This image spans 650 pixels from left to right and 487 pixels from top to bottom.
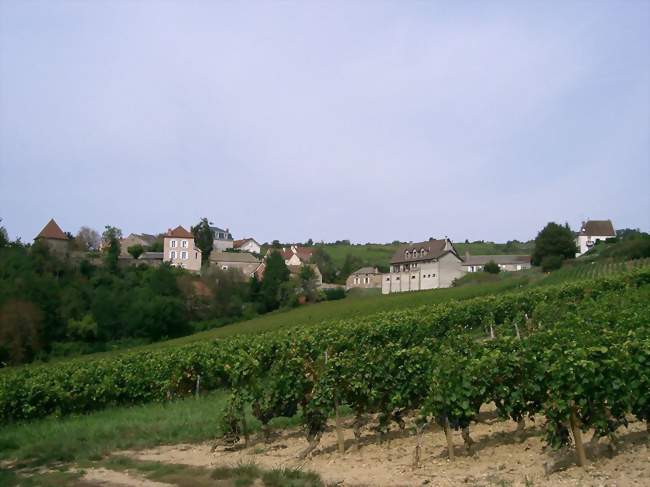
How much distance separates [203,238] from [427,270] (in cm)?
4839

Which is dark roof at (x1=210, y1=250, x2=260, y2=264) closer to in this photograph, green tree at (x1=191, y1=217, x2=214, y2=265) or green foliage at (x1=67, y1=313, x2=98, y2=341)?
green tree at (x1=191, y1=217, x2=214, y2=265)

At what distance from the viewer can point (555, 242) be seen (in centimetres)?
7406

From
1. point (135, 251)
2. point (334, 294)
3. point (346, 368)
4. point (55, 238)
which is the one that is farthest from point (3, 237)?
point (346, 368)

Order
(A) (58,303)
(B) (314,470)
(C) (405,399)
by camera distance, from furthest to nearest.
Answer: (A) (58,303), (C) (405,399), (B) (314,470)

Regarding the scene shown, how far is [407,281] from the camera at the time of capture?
86.8 meters

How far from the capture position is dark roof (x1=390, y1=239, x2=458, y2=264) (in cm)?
8731

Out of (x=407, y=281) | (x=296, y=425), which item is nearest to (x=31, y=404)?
(x=296, y=425)

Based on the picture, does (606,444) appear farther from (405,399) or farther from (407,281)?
(407,281)

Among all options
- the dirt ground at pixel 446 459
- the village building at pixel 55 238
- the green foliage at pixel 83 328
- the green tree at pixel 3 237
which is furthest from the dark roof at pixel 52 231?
the dirt ground at pixel 446 459

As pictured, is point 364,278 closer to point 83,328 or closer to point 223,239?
point 83,328

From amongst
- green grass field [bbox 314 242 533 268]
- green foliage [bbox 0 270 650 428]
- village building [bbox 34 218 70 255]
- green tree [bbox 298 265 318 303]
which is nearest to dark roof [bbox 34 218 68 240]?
village building [bbox 34 218 70 255]

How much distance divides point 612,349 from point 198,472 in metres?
6.29

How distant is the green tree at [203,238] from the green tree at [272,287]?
3416 centimetres

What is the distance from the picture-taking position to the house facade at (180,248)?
10475cm
